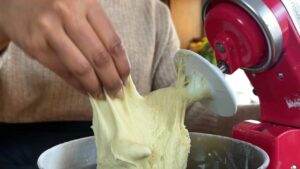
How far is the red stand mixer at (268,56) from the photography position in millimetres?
→ 519

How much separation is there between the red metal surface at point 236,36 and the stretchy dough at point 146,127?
0.18 ft

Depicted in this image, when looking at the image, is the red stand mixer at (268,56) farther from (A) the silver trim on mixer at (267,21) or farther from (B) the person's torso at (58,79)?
(B) the person's torso at (58,79)

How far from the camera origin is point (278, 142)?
0.54 meters

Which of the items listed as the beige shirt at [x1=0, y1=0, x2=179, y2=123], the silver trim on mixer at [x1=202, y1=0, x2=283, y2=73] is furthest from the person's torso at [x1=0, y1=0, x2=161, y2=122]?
the silver trim on mixer at [x1=202, y1=0, x2=283, y2=73]

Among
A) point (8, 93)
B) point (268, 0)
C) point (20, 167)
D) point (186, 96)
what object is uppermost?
point (268, 0)

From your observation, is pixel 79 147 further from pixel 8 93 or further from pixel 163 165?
pixel 8 93

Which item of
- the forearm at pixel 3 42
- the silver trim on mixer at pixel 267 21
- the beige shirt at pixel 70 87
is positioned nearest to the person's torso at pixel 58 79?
the beige shirt at pixel 70 87

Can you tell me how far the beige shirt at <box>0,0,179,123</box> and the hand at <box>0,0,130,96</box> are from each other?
262 mm

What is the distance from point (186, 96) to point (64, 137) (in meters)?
0.31

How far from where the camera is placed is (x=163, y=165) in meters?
0.52

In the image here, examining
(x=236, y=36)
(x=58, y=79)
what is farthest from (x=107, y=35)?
(x=58, y=79)

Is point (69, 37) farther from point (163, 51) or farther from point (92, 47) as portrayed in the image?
point (163, 51)

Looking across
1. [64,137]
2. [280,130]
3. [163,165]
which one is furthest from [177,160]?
[64,137]

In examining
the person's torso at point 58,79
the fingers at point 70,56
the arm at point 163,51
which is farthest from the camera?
the arm at point 163,51
